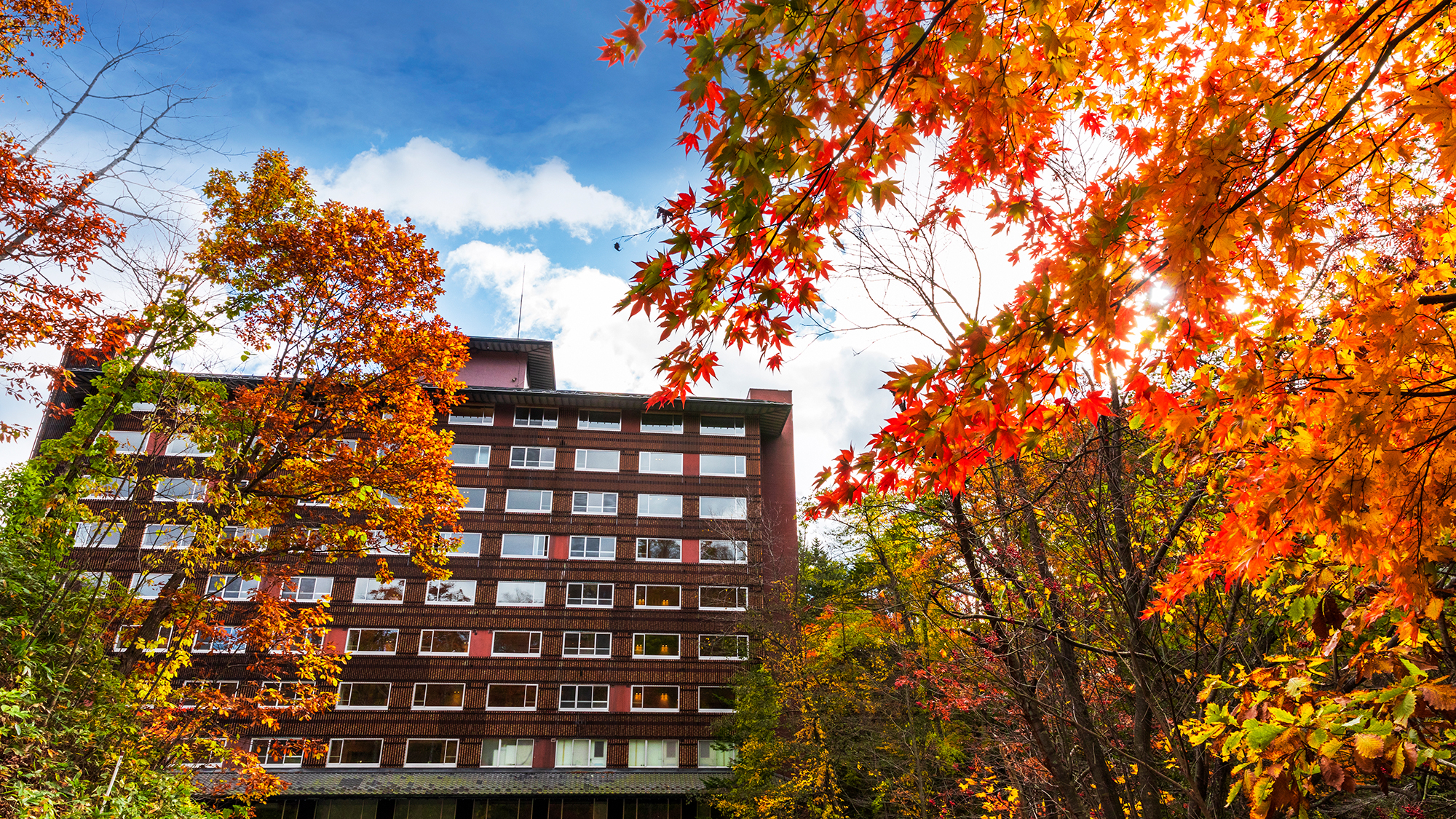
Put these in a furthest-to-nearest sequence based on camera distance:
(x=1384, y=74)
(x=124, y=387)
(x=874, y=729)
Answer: (x=874, y=729) < (x=124, y=387) < (x=1384, y=74)

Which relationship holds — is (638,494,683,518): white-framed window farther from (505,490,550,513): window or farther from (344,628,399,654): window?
(344,628,399,654): window

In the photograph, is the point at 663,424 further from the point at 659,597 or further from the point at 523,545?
the point at 523,545

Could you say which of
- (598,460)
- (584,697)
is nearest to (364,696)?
(584,697)

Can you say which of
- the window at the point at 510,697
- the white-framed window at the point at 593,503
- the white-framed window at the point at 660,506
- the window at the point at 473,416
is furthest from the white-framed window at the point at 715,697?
the window at the point at 473,416

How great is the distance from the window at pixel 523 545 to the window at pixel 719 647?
7.47 meters

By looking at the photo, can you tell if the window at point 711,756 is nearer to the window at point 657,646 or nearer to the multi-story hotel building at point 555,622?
the multi-story hotel building at point 555,622

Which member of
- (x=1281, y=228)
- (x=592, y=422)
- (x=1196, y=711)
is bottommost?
(x=1196, y=711)

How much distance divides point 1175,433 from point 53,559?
1047 cm

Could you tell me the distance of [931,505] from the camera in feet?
25.2

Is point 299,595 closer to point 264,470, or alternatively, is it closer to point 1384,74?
point 264,470

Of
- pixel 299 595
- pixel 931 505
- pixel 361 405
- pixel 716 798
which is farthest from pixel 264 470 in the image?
pixel 299 595

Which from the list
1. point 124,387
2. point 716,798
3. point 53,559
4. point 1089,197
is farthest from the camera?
point 716,798

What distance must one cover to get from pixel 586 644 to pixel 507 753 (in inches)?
182

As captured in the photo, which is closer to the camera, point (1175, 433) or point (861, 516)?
point (1175, 433)
